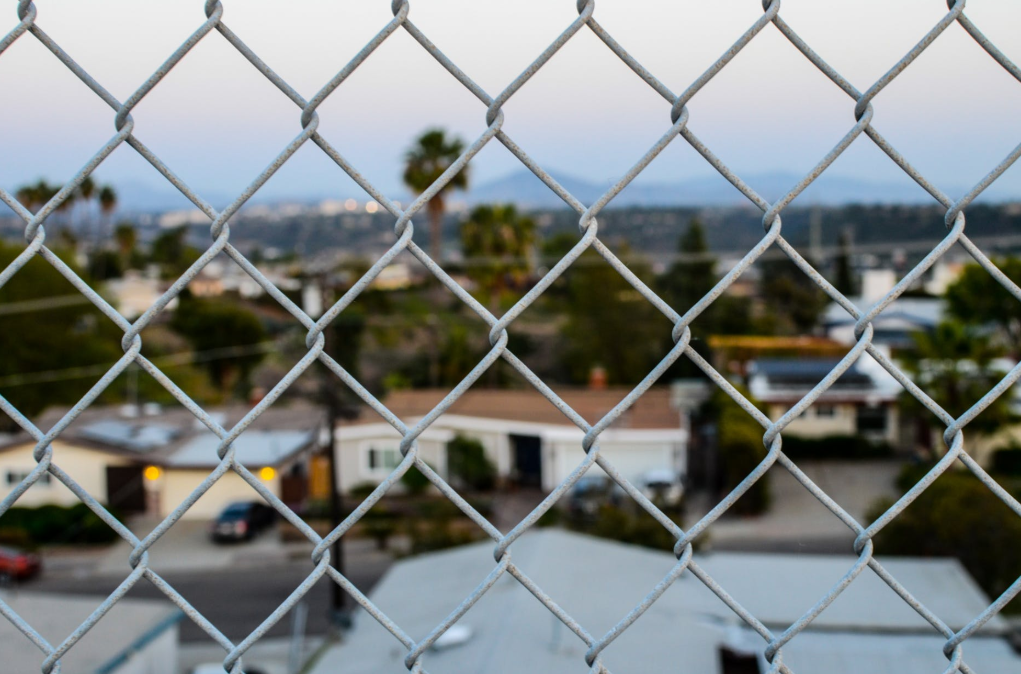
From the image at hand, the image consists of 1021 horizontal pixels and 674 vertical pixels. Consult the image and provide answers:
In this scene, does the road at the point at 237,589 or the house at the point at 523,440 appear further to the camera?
the house at the point at 523,440

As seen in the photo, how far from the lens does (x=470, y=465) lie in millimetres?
15242

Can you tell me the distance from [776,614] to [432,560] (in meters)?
3.58

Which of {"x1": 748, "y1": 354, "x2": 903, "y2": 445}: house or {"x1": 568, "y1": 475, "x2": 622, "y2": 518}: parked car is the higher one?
{"x1": 748, "y1": 354, "x2": 903, "y2": 445}: house

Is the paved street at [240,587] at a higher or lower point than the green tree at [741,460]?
lower

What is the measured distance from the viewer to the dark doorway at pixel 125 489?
42.9ft

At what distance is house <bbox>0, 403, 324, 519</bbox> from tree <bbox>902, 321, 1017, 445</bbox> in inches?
353

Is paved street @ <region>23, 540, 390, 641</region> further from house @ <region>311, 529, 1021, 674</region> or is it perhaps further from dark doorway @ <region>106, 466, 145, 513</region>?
house @ <region>311, 529, 1021, 674</region>

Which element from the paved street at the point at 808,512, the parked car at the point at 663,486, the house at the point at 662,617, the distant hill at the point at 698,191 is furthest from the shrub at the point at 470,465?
the distant hill at the point at 698,191

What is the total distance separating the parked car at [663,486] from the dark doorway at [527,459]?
196cm

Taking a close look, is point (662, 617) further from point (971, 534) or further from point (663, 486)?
point (663, 486)

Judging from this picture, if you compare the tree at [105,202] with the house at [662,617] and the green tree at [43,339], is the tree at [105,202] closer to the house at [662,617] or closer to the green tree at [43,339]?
the green tree at [43,339]

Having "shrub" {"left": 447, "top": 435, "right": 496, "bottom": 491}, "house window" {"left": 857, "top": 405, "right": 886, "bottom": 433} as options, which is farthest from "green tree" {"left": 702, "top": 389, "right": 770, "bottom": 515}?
"shrub" {"left": 447, "top": 435, "right": 496, "bottom": 491}

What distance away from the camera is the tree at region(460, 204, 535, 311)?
18703 mm

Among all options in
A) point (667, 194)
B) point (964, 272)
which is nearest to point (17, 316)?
point (964, 272)
